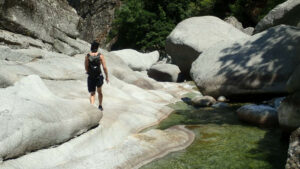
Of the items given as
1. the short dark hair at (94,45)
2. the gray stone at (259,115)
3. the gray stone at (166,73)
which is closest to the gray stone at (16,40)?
the short dark hair at (94,45)

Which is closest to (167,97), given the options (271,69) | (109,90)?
(109,90)

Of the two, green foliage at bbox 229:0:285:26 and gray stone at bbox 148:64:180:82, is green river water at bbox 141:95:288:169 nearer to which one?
gray stone at bbox 148:64:180:82

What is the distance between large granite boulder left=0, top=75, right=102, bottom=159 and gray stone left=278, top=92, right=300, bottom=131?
3907 millimetres

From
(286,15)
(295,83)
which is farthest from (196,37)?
(295,83)

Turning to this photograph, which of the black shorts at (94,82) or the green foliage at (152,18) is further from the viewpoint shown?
the green foliage at (152,18)

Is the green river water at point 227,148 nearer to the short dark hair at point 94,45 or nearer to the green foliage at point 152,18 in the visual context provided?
the short dark hair at point 94,45

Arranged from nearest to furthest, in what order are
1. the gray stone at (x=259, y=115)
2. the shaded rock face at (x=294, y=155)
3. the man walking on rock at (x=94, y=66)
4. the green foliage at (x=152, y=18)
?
1. the shaded rock face at (x=294, y=155)
2. the gray stone at (x=259, y=115)
3. the man walking on rock at (x=94, y=66)
4. the green foliage at (x=152, y=18)

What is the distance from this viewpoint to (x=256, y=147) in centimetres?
646

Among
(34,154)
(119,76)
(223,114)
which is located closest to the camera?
(34,154)

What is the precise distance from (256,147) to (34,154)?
13.7 feet

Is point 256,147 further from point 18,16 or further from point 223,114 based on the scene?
A: point 18,16

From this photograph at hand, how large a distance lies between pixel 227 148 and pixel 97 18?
36031 millimetres

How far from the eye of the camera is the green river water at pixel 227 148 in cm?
568

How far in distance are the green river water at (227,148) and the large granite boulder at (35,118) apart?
1.70m
